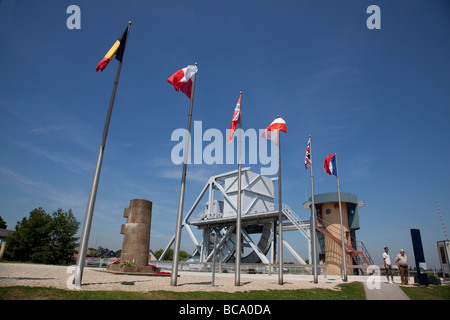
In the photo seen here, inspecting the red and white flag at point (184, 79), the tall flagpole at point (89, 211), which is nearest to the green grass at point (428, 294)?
the tall flagpole at point (89, 211)

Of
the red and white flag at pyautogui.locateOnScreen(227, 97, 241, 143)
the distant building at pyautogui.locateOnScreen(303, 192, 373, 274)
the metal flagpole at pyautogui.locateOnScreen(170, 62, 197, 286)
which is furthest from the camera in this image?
the distant building at pyautogui.locateOnScreen(303, 192, 373, 274)

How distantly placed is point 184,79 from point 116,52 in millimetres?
3181

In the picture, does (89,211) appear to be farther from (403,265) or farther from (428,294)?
(403,265)

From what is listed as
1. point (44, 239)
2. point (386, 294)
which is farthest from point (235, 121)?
point (44, 239)

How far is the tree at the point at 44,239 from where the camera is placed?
3253 cm

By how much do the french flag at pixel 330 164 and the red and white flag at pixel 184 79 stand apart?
1413 centimetres

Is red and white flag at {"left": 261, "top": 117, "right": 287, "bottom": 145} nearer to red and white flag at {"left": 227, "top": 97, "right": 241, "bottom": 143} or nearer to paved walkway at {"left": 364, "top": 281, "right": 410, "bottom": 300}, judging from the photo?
red and white flag at {"left": 227, "top": 97, "right": 241, "bottom": 143}

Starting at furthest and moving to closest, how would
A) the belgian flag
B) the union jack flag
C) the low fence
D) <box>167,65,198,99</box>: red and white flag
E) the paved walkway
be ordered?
the low fence → the union jack flag → <box>167,65,198,99</box>: red and white flag → the belgian flag → the paved walkway

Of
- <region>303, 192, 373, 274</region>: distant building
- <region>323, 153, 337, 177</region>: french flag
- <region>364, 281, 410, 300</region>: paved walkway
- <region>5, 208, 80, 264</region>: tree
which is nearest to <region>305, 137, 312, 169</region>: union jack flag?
<region>323, 153, 337, 177</region>: french flag

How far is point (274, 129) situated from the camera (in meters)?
17.1

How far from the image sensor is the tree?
3253cm

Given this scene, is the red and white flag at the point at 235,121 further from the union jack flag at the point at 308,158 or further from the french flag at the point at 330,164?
the french flag at the point at 330,164

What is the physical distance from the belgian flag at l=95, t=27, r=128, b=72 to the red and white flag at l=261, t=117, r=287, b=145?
916 cm
